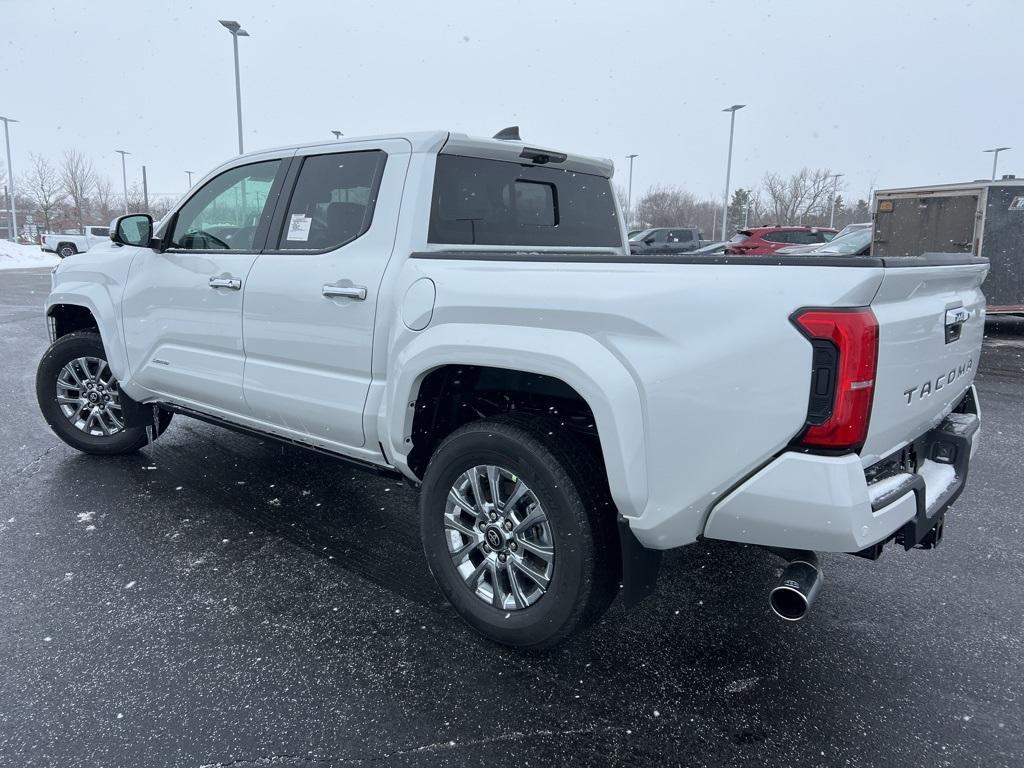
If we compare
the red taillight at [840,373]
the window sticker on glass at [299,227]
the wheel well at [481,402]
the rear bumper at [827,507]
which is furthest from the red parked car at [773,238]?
the red taillight at [840,373]

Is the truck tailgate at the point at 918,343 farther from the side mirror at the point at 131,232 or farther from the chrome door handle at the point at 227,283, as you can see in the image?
the side mirror at the point at 131,232

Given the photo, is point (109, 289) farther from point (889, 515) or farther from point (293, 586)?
point (889, 515)

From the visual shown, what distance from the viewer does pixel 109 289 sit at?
15.4 ft

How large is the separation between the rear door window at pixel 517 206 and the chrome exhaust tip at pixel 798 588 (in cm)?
195

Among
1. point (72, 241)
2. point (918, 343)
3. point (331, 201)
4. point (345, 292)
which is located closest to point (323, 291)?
point (345, 292)

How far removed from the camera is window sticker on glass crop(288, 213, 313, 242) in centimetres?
359

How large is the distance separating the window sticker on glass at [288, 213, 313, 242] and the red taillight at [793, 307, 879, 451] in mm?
2425

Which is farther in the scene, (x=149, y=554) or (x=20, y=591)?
(x=149, y=554)

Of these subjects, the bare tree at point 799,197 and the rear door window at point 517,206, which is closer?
the rear door window at point 517,206

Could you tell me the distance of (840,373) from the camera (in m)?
2.02

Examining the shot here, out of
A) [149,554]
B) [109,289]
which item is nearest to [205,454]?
[109,289]

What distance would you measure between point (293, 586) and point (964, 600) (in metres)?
2.99

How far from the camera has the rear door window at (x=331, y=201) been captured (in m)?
3.35

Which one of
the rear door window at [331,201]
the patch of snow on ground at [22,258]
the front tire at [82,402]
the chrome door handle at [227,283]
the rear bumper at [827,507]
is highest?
the rear door window at [331,201]
